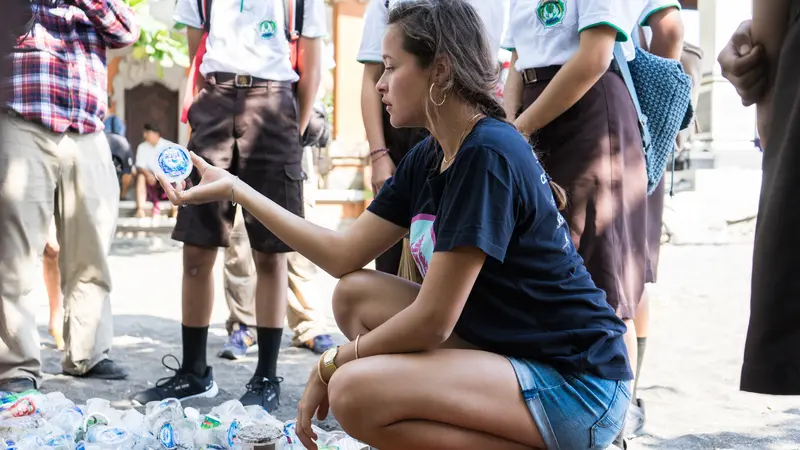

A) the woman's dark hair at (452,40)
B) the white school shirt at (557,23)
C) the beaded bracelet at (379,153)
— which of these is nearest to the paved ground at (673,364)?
the beaded bracelet at (379,153)

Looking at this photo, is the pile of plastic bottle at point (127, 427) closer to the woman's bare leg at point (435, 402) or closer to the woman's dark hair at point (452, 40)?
the woman's bare leg at point (435, 402)

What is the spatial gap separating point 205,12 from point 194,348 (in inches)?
60.2

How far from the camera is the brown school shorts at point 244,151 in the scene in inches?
153

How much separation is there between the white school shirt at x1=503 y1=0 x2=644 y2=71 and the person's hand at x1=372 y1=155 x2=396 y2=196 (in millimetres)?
720

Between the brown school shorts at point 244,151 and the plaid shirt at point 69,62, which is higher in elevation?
the plaid shirt at point 69,62

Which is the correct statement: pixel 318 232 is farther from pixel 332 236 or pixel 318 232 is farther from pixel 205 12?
pixel 205 12

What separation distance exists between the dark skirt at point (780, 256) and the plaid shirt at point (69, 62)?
3332 mm

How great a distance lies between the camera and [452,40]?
2.22 meters

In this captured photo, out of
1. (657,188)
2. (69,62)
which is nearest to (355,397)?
(657,188)

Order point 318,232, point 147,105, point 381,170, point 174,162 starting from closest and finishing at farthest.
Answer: point 318,232, point 174,162, point 381,170, point 147,105

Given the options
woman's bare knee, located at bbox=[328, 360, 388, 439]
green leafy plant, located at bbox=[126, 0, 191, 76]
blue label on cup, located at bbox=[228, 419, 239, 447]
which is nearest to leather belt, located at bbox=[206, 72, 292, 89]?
blue label on cup, located at bbox=[228, 419, 239, 447]

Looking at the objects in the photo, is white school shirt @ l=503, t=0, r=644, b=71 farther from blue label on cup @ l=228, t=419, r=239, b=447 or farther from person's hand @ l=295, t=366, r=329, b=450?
blue label on cup @ l=228, t=419, r=239, b=447

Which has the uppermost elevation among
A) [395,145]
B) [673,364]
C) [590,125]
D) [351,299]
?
[590,125]

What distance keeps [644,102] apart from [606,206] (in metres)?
0.49
